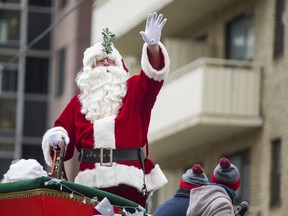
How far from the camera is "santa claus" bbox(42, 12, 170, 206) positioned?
1226 cm

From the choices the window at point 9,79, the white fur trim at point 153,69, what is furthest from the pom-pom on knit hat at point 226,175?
the window at point 9,79

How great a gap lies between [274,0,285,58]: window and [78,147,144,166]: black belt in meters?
16.9

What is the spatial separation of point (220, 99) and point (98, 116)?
691 inches

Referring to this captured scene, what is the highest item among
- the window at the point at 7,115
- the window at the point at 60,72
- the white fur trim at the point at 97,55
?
the window at the point at 60,72

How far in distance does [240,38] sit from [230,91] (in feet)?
4.73

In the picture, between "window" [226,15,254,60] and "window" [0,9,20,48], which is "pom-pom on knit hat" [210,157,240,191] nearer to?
"window" [226,15,254,60]

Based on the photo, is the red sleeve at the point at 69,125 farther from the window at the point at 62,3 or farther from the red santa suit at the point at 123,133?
the window at the point at 62,3

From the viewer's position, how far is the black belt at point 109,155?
1229 cm

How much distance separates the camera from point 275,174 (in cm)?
2928

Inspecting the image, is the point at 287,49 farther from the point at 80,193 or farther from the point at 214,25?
the point at 80,193

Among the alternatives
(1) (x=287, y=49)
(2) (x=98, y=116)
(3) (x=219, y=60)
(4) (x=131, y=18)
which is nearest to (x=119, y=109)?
(2) (x=98, y=116)

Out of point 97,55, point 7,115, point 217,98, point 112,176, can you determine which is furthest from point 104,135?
point 7,115

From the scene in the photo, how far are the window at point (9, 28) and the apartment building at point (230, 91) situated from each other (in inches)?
587

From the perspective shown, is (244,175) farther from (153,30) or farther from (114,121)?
(153,30)
